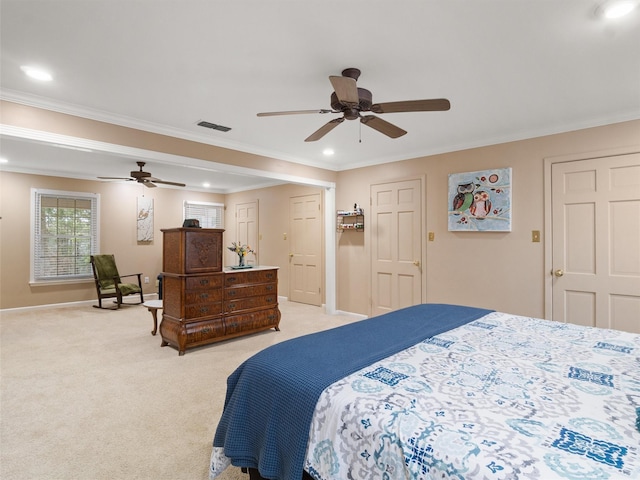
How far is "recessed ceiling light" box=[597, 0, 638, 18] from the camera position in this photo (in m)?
1.73

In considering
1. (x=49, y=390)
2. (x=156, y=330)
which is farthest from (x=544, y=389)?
(x=156, y=330)

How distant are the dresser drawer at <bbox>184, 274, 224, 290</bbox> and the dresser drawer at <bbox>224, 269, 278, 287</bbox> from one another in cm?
11

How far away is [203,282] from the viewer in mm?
3900

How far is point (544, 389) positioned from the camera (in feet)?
4.14

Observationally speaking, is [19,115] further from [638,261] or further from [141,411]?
[638,261]

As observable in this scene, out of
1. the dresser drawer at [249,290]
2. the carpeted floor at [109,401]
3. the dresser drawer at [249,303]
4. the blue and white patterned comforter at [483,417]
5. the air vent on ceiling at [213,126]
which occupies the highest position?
the air vent on ceiling at [213,126]

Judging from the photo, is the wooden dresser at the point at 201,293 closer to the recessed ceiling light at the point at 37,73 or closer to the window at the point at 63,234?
the recessed ceiling light at the point at 37,73

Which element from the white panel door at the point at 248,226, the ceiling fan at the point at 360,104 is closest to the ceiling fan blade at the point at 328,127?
the ceiling fan at the point at 360,104

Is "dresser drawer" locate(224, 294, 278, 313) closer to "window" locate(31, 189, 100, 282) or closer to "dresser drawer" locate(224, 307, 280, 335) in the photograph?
"dresser drawer" locate(224, 307, 280, 335)

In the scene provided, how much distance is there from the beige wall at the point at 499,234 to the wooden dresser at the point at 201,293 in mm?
2469

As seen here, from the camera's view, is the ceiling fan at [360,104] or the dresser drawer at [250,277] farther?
the dresser drawer at [250,277]

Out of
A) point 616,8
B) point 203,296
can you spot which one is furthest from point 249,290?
point 616,8

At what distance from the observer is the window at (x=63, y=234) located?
5.99 meters

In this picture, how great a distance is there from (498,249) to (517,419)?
3.31m
